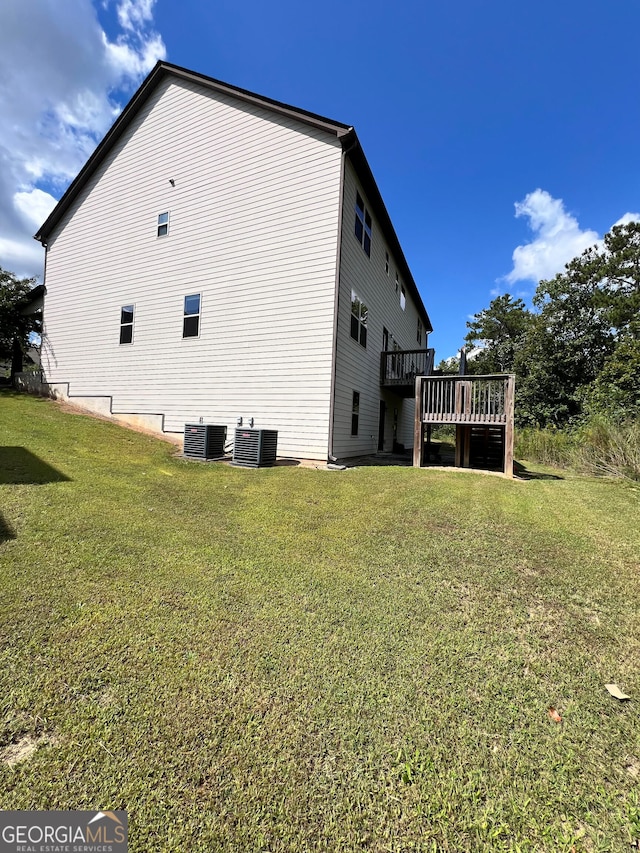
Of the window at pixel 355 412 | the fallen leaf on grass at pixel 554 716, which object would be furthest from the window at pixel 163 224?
the fallen leaf on grass at pixel 554 716

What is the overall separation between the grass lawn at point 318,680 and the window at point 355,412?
6.34 metres

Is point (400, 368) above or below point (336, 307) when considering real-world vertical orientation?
below

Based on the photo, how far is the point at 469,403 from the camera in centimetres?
929

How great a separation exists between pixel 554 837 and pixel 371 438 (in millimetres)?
11216

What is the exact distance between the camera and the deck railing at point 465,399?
8.99 meters

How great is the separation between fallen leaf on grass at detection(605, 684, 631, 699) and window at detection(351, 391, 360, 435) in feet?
28.5

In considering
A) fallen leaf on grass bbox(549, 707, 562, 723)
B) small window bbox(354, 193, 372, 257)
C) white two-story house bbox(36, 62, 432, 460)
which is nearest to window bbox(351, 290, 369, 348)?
white two-story house bbox(36, 62, 432, 460)

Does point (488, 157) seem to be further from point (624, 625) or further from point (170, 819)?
point (170, 819)

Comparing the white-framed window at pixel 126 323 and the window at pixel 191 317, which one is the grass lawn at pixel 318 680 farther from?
the white-framed window at pixel 126 323

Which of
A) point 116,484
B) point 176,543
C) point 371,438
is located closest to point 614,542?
point 176,543

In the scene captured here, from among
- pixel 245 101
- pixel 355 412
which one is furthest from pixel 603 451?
pixel 245 101

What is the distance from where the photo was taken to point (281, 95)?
10.6 meters

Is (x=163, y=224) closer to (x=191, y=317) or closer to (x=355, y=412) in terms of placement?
(x=191, y=317)

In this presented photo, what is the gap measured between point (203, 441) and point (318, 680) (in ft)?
25.0
